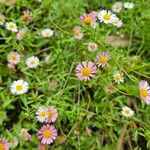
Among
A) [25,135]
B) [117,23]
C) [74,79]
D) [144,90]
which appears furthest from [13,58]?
[144,90]

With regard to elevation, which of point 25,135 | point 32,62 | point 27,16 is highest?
point 27,16

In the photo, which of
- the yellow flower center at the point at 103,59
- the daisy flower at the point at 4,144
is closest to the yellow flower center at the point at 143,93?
the yellow flower center at the point at 103,59

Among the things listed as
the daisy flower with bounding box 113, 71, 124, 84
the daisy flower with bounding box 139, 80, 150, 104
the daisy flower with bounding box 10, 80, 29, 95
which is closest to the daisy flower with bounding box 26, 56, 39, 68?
the daisy flower with bounding box 10, 80, 29, 95

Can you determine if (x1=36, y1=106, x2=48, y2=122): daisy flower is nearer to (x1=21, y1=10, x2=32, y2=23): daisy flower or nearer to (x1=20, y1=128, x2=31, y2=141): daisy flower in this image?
(x1=20, y1=128, x2=31, y2=141): daisy flower

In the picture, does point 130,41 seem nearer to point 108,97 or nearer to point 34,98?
point 108,97

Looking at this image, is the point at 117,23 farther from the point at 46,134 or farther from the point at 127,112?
the point at 46,134

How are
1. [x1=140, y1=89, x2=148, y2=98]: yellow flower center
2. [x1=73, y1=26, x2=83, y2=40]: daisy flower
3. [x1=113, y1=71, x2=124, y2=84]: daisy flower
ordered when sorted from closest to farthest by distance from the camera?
[x1=140, y1=89, x2=148, y2=98]: yellow flower center
[x1=113, y1=71, x2=124, y2=84]: daisy flower
[x1=73, y1=26, x2=83, y2=40]: daisy flower

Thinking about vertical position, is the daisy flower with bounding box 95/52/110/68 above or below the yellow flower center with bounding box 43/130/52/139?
above
